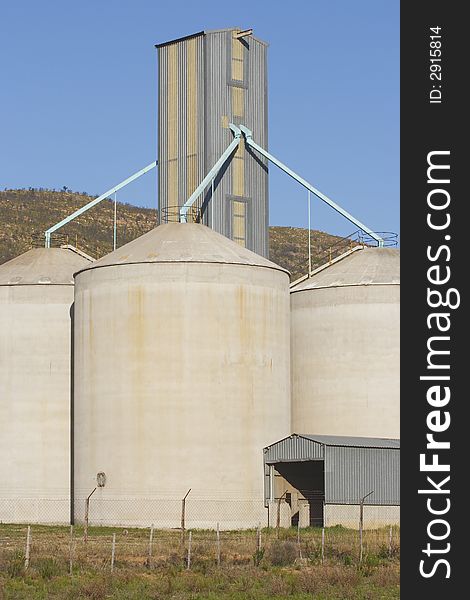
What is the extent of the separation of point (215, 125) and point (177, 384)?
17.2 meters

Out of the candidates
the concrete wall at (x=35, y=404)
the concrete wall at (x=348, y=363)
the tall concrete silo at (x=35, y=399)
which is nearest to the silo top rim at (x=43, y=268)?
the tall concrete silo at (x=35, y=399)

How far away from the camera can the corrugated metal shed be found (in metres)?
52.9

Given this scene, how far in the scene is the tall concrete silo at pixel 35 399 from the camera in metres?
60.4

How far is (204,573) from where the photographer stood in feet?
112

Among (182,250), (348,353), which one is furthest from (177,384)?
(348,353)

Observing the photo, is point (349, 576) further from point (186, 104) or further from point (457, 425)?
point (186, 104)

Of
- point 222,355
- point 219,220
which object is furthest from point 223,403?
point 219,220

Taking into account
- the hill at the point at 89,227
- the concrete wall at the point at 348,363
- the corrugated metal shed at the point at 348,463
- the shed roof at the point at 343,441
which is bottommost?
the corrugated metal shed at the point at 348,463

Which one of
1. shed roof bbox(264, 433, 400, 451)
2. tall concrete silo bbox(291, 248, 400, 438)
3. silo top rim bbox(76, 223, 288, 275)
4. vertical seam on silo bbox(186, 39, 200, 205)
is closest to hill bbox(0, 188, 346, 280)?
vertical seam on silo bbox(186, 39, 200, 205)

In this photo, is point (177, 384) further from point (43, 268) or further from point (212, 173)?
point (212, 173)

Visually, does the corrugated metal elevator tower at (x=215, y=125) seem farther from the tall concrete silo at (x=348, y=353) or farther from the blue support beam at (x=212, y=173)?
the tall concrete silo at (x=348, y=353)

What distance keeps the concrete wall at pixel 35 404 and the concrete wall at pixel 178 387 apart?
16.0 ft

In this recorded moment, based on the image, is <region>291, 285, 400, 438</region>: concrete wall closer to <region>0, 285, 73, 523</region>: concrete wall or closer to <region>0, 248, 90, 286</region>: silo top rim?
<region>0, 285, 73, 523</region>: concrete wall

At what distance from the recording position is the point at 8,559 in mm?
35156
